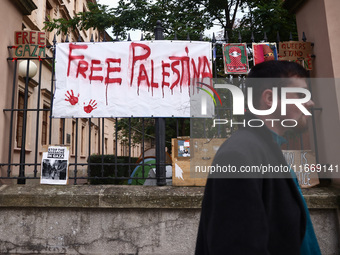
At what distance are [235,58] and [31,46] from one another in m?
3.01

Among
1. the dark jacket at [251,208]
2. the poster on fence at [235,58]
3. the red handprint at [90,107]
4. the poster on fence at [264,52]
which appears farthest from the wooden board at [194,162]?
the dark jacket at [251,208]

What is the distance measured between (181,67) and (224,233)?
3.41 meters

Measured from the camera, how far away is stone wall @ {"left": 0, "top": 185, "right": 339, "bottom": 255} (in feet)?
11.8

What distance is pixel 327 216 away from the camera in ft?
11.8

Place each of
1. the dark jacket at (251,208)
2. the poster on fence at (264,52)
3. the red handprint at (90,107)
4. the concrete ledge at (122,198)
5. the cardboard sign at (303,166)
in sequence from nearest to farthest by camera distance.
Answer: the dark jacket at (251,208)
the concrete ledge at (122,198)
the cardboard sign at (303,166)
the red handprint at (90,107)
the poster on fence at (264,52)

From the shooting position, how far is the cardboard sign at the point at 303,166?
384 centimetres

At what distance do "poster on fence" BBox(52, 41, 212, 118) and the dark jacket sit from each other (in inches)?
114

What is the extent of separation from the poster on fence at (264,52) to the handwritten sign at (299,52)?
10 cm

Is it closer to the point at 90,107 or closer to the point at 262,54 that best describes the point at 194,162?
the point at 90,107

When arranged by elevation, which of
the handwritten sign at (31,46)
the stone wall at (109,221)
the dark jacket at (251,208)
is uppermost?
the handwritten sign at (31,46)

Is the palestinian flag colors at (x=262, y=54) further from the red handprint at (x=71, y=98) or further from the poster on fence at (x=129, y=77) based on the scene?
the red handprint at (x=71, y=98)

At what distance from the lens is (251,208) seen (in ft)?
3.47

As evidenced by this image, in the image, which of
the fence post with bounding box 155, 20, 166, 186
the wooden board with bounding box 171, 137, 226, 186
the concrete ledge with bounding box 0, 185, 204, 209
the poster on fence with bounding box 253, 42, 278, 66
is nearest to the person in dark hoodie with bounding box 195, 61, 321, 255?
the concrete ledge with bounding box 0, 185, 204, 209

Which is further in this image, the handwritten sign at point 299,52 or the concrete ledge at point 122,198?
the handwritten sign at point 299,52
